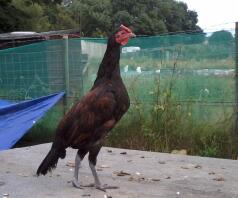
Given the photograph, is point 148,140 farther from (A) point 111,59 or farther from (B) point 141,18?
(B) point 141,18

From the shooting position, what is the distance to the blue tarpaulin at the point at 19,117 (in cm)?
847

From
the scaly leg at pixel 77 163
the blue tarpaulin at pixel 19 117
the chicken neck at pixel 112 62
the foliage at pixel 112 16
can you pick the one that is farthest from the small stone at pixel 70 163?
the foliage at pixel 112 16

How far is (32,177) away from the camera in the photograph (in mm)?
5637

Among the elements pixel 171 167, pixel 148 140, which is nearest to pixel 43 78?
pixel 148 140

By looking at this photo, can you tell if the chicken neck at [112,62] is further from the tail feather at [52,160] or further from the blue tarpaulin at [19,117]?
Answer: the blue tarpaulin at [19,117]

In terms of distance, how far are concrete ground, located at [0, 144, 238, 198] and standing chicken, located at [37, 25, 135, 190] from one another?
312mm

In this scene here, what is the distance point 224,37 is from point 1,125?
383 centimetres

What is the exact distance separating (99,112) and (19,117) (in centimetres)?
415

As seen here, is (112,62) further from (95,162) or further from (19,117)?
(19,117)

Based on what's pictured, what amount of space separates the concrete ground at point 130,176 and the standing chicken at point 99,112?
31 cm

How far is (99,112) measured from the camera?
481 centimetres

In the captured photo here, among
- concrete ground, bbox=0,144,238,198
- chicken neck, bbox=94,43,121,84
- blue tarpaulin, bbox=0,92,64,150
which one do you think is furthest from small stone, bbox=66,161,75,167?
blue tarpaulin, bbox=0,92,64,150

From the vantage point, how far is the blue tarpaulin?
847cm

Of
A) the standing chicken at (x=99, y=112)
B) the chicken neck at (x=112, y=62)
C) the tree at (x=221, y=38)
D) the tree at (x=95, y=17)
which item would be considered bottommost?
the standing chicken at (x=99, y=112)
